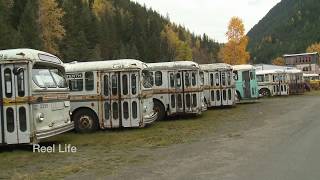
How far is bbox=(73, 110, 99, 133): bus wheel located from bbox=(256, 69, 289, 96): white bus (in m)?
30.3

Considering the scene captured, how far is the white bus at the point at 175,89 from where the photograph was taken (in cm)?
2511

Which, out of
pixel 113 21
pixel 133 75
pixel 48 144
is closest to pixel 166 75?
pixel 133 75

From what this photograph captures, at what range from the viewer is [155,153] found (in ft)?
45.9

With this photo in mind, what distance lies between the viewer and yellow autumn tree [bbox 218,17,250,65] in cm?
7662

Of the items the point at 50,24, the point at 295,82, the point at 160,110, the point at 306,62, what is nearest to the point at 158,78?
the point at 160,110

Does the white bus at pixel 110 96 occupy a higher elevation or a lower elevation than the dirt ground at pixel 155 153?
higher

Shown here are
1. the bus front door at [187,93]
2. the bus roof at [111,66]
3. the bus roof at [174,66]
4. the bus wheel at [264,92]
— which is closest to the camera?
the bus roof at [111,66]

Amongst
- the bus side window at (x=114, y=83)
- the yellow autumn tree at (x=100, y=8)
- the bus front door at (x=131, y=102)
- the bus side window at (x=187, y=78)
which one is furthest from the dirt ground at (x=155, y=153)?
the yellow autumn tree at (x=100, y=8)

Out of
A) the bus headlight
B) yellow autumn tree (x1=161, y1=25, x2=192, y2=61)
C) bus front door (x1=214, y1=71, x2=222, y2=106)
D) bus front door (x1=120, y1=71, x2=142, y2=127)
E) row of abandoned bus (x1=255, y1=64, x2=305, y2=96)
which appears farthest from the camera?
yellow autumn tree (x1=161, y1=25, x2=192, y2=61)

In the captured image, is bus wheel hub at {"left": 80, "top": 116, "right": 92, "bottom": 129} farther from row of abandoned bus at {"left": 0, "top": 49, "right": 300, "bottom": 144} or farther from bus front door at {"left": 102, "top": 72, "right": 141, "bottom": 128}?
bus front door at {"left": 102, "top": 72, "right": 141, "bottom": 128}

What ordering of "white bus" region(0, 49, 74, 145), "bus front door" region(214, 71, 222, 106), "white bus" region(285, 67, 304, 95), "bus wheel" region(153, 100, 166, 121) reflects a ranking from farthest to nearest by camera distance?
"white bus" region(285, 67, 304, 95) < "bus front door" region(214, 71, 222, 106) < "bus wheel" region(153, 100, 166, 121) < "white bus" region(0, 49, 74, 145)

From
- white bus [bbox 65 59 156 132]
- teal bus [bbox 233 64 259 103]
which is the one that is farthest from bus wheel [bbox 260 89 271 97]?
white bus [bbox 65 59 156 132]

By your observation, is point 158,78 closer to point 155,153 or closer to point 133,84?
point 133,84

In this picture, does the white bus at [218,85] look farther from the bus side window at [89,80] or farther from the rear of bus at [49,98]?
the rear of bus at [49,98]
